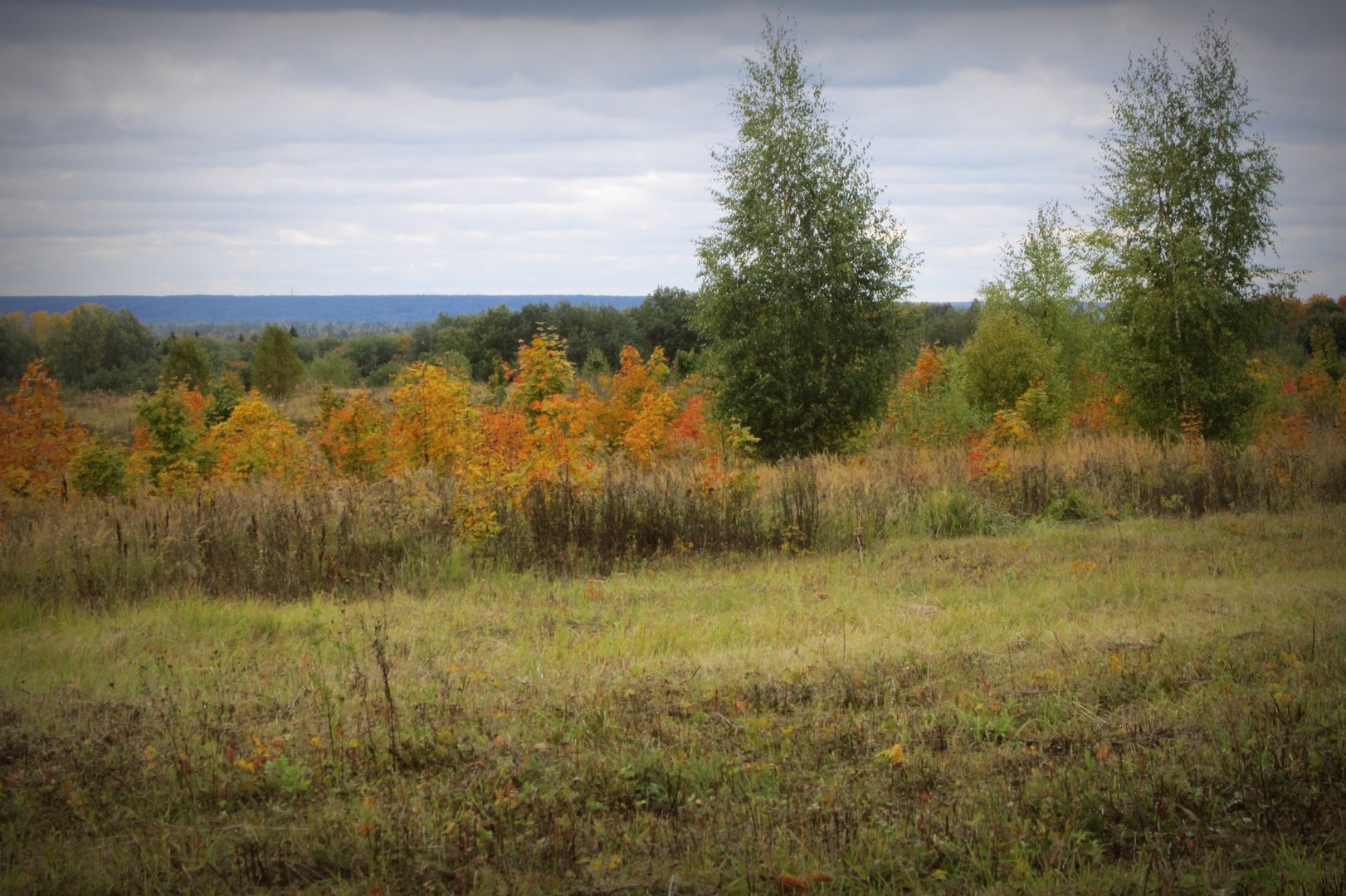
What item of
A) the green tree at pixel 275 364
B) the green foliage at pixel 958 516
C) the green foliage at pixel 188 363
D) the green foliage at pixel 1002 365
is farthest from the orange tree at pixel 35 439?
the green tree at pixel 275 364

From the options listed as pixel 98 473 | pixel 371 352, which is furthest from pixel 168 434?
pixel 371 352

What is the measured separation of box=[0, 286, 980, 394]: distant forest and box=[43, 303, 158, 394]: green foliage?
0.22 ft

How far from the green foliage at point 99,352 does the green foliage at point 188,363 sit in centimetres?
602

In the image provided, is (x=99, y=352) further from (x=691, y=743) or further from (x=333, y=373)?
(x=691, y=743)

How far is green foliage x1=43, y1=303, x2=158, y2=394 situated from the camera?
5906 cm

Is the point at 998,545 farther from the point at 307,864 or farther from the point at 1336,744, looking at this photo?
the point at 307,864

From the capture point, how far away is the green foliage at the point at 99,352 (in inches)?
2325

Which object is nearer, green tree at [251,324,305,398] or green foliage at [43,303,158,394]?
green tree at [251,324,305,398]

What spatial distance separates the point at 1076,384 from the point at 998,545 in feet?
98.7

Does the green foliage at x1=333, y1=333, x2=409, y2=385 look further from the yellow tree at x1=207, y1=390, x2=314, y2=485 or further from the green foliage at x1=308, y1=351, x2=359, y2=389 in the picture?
the yellow tree at x1=207, y1=390, x2=314, y2=485

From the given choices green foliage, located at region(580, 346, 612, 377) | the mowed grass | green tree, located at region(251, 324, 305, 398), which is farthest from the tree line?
green tree, located at region(251, 324, 305, 398)

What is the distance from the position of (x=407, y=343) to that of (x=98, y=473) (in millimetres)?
70998

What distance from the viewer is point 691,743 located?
512cm

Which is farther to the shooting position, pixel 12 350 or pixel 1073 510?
pixel 12 350
